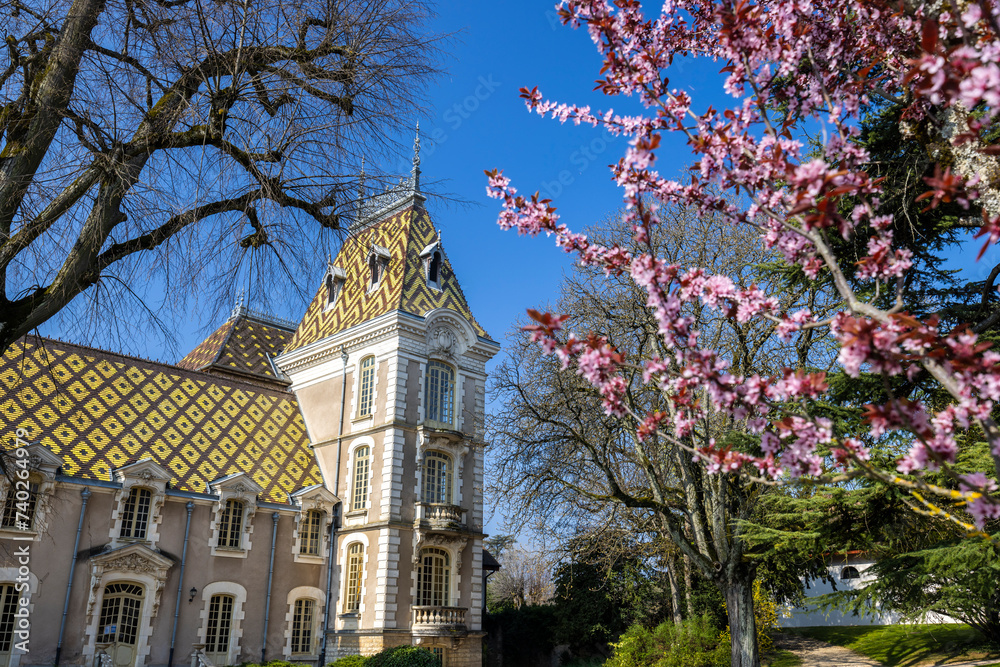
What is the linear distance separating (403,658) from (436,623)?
9.13ft

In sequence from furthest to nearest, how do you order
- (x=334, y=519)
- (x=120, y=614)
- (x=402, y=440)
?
(x=334, y=519)
(x=402, y=440)
(x=120, y=614)

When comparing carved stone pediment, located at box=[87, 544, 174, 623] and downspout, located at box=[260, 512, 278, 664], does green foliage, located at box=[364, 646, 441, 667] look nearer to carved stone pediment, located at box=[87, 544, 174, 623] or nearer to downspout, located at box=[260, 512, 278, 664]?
downspout, located at box=[260, 512, 278, 664]

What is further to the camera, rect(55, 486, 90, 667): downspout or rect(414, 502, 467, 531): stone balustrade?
rect(414, 502, 467, 531): stone balustrade

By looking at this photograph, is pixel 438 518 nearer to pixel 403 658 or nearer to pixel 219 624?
pixel 403 658

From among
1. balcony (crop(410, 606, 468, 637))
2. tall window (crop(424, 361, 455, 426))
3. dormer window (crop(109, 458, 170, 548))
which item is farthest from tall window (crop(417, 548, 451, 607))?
dormer window (crop(109, 458, 170, 548))

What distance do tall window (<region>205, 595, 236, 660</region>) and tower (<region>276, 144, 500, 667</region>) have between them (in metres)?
3.11

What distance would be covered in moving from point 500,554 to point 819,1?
2171 inches

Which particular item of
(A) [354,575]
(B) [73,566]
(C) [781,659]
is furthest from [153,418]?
(C) [781,659]

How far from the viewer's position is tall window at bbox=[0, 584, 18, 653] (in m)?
18.2

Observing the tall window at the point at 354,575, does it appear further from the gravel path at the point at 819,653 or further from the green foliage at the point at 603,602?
the gravel path at the point at 819,653

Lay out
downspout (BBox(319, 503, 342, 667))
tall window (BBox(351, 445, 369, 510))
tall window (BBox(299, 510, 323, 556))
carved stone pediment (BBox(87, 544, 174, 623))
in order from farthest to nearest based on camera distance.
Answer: tall window (BBox(351, 445, 369, 510)), tall window (BBox(299, 510, 323, 556)), downspout (BBox(319, 503, 342, 667)), carved stone pediment (BBox(87, 544, 174, 623))

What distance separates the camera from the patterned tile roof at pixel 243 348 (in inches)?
1180

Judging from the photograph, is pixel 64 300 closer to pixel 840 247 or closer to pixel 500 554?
pixel 840 247

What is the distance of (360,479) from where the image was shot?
2461 cm
